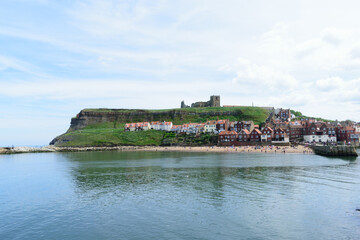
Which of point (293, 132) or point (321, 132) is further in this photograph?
point (293, 132)

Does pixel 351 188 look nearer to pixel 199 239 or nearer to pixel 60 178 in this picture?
pixel 199 239

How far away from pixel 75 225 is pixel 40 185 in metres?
22.0

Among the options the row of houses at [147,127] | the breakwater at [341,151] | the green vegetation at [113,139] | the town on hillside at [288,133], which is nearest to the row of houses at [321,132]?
the town on hillside at [288,133]

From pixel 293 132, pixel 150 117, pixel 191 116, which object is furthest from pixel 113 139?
pixel 293 132

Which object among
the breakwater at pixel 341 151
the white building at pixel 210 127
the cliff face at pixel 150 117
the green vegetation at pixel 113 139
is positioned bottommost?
the breakwater at pixel 341 151

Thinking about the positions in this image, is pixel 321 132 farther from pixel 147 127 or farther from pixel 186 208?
pixel 186 208

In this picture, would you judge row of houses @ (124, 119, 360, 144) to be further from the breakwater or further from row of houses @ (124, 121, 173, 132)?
the breakwater

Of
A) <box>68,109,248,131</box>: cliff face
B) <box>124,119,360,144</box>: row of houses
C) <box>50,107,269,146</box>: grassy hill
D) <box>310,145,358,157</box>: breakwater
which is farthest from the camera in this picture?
<box>68,109,248,131</box>: cliff face

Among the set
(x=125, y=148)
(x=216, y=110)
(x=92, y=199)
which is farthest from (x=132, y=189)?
(x=216, y=110)

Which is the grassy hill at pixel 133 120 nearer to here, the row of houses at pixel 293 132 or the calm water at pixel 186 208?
the row of houses at pixel 293 132

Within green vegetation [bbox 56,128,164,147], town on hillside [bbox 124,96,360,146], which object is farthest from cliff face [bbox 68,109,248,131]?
town on hillside [bbox 124,96,360,146]

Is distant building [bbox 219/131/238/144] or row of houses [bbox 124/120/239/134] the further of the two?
row of houses [bbox 124/120/239/134]

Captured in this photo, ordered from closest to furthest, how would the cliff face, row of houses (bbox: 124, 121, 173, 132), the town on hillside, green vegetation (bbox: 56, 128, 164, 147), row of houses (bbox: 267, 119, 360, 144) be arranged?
row of houses (bbox: 267, 119, 360, 144), the town on hillside, green vegetation (bbox: 56, 128, 164, 147), row of houses (bbox: 124, 121, 173, 132), the cliff face

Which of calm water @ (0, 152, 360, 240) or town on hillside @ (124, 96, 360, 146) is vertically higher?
town on hillside @ (124, 96, 360, 146)
